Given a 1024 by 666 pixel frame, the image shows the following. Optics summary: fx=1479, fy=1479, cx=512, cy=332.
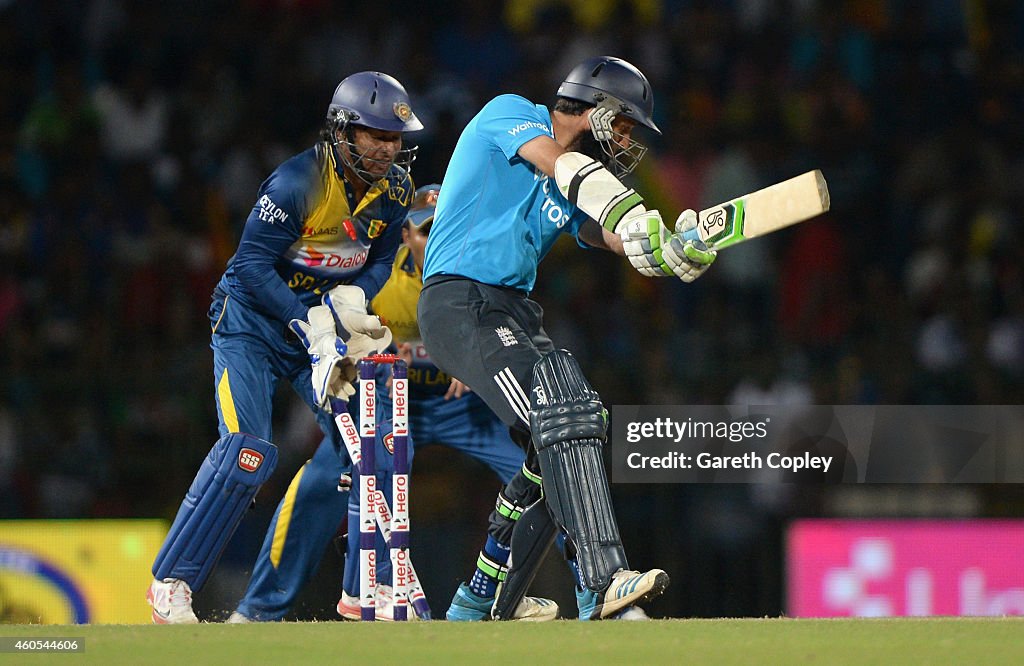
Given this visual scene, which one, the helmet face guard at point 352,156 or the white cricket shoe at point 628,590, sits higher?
the helmet face guard at point 352,156

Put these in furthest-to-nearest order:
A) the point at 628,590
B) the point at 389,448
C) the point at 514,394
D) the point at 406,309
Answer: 1. the point at 406,309
2. the point at 389,448
3. the point at 514,394
4. the point at 628,590

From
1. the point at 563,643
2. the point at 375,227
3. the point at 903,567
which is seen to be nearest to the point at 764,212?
the point at 563,643

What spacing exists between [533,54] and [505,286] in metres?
4.96

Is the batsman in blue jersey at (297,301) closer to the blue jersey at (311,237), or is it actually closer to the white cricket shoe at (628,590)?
the blue jersey at (311,237)

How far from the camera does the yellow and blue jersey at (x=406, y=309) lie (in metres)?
6.08

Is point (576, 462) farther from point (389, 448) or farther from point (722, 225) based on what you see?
point (389, 448)

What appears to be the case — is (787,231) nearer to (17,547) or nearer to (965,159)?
(965,159)

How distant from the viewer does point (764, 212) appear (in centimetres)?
389

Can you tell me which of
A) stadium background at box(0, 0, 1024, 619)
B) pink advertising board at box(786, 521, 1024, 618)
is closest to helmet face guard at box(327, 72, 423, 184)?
stadium background at box(0, 0, 1024, 619)

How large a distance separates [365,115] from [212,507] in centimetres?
147

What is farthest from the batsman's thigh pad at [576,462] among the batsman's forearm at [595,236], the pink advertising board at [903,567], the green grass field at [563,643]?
the pink advertising board at [903,567]

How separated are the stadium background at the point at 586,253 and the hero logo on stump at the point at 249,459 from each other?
1.35 m

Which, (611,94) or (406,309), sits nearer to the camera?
(611,94)

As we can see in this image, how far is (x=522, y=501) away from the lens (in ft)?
15.5
